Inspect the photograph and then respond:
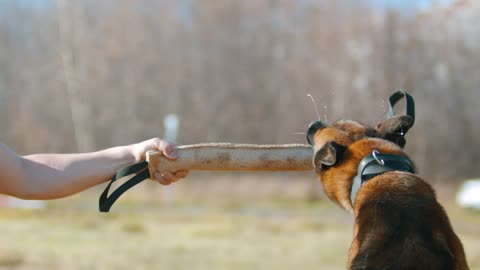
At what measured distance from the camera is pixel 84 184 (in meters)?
4.01

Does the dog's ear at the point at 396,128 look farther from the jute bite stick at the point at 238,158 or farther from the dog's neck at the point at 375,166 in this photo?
the jute bite stick at the point at 238,158

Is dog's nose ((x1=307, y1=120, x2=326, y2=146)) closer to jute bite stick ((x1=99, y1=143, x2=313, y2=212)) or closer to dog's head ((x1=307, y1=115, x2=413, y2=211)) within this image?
dog's head ((x1=307, y1=115, x2=413, y2=211))

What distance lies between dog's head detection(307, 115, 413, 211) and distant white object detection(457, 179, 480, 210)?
25.1 m

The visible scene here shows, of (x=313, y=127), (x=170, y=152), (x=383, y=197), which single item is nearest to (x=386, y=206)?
(x=383, y=197)

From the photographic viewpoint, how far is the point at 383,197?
3377mm

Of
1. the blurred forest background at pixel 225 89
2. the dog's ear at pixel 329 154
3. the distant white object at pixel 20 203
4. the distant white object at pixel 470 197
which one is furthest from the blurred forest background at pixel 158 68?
the dog's ear at pixel 329 154

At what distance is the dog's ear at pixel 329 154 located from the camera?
358cm

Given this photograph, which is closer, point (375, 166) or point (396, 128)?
point (375, 166)

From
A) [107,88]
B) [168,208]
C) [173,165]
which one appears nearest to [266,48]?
[107,88]

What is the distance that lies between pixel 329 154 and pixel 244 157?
0.58m

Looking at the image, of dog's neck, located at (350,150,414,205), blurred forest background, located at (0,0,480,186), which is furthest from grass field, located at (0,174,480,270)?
blurred forest background, located at (0,0,480,186)

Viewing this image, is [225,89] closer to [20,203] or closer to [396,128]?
[20,203]

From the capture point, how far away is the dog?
321 cm

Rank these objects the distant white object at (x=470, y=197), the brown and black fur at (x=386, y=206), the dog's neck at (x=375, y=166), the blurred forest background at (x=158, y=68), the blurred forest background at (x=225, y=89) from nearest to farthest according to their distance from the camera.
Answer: the brown and black fur at (x=386, y=206) → the dog's neck at (x=375, y=166) → the blurred forest background at (x=225, y=89) → the distant white object at (x=470, y=197) → the blurred forest background at (x=158, y=68)
